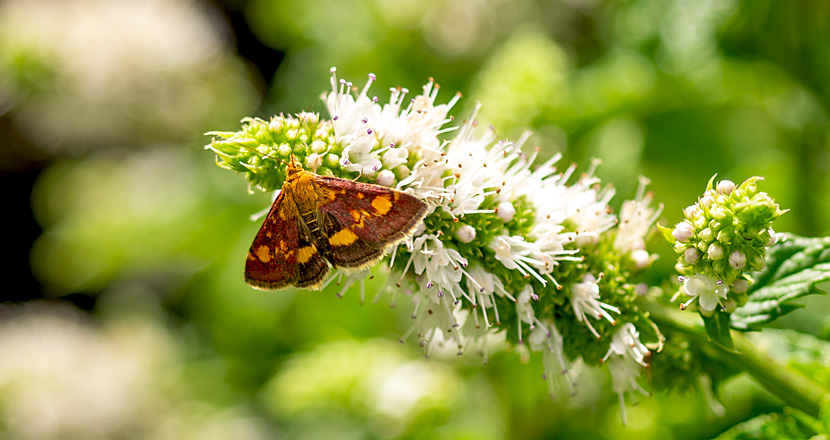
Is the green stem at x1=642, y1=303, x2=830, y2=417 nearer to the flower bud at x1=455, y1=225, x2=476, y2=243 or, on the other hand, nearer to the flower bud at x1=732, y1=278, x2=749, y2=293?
the flower bud at x1=732, y1=278, x2=749, y2=293

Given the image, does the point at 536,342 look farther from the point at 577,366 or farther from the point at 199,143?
the point at 199,143

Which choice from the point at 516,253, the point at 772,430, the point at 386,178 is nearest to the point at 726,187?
the point at 516,253

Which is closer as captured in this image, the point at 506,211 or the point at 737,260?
the point at 737,260

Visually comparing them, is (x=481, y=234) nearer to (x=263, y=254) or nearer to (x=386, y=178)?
(x=386, y=178)

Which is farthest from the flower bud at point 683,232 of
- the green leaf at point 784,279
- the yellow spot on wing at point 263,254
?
the yellow spot on wing at point 263,254

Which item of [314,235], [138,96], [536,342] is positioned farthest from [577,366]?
[138,96]
